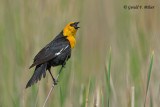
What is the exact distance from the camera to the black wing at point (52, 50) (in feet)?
7.50

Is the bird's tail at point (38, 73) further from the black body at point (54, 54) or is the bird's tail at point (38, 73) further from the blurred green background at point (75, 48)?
the blurred green background at point (75, 48)

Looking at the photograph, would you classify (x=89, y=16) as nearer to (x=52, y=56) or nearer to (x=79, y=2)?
(x=79, y=2)

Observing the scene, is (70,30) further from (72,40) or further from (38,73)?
(38,73)

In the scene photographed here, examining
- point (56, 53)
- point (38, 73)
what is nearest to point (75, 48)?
point (56, 53)

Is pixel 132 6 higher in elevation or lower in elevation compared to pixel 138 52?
higher

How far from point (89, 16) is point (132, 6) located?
0.51m

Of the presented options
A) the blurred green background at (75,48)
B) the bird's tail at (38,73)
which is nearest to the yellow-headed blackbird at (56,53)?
the bird's tail at (38,73)

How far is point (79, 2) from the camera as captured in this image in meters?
2.99

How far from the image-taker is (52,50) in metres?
2.46

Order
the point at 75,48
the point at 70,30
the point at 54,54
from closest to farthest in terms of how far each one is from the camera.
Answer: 1. the point at 54,54
2. the point at 70,30
3. the point at 75,48

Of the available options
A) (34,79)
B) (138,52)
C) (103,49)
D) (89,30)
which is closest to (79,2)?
(89,30)

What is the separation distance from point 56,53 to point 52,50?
0.04 meters

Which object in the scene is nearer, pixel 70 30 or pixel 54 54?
pixel 54 54

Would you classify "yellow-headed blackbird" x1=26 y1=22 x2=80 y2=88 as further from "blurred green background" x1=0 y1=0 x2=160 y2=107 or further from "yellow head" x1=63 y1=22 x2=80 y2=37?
"blurred green background" x1=0 y1=0 x2=160 y2=107
